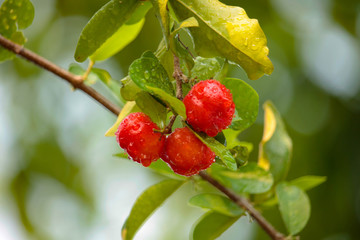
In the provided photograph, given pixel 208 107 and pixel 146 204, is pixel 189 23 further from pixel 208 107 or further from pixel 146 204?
pixel 146 204

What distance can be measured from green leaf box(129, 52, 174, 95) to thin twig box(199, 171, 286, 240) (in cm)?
59

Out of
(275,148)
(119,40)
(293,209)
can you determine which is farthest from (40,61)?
(293,209)

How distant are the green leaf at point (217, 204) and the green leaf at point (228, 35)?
0.59 meters

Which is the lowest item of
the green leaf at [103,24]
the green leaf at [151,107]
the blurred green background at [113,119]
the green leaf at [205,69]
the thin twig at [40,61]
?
the blurred green background at [113,119]

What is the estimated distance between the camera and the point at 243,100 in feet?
3.96

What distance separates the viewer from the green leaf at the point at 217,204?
1480 mm

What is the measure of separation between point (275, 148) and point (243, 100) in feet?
1.90

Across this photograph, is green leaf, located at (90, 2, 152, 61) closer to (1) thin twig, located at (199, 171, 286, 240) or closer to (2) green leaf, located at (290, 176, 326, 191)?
(1) thin twig, located at (199, 171, 286, 240)

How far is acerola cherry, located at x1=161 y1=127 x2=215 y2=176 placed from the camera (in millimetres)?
964

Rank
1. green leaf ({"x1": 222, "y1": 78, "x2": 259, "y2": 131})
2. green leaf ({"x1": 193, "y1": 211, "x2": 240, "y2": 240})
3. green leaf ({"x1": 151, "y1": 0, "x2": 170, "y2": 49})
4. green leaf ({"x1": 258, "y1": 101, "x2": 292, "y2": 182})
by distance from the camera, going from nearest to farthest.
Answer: green leaf ({"x1": 151, "y1": 0, "x2": 170, "y2": 49}) → green leaf ({"x1": 222, "y1": 78, "x2": 259, "y2": 131}) → green leaf ({"x1": 193, "y1": 211, "x2": 240, "y2": 240}) → green leaf ({"x1": 258, "y1": 101, "x2": 292, "y2": 182})

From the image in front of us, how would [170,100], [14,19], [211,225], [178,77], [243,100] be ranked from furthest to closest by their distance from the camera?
[211,225]
[14,19]
[243,100]
[178,77]
[170,100]

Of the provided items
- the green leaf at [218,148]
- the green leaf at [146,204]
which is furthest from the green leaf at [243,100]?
the green leaf at [146,204]

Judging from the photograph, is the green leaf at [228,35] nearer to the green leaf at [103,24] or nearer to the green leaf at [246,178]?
the green leaf at [103,24]

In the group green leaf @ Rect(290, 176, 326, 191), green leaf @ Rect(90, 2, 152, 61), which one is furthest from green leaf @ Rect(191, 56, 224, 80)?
green leaf @ Rect(290, 176, 326, 191)
